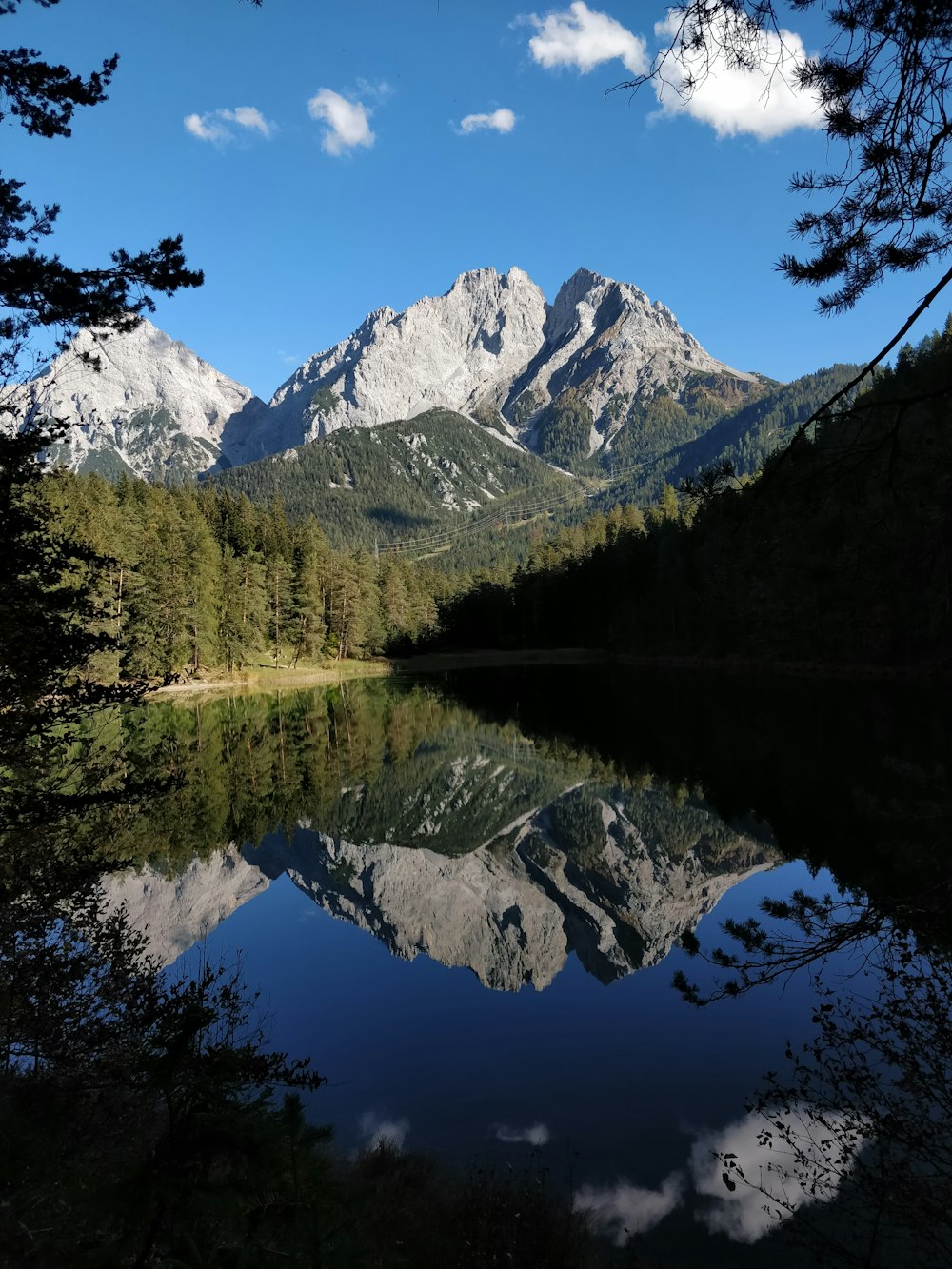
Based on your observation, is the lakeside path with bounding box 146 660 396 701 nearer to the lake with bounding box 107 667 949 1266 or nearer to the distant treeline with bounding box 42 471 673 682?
the distant treeline with bounding box 42 471 673 682

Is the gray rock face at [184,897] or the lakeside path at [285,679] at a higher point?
the gray rock face at [184,897]

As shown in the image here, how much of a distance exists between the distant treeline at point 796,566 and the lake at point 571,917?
2909mm

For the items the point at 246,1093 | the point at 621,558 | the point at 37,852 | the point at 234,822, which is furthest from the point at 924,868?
the point at 621,558

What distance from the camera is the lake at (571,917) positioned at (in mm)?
8086

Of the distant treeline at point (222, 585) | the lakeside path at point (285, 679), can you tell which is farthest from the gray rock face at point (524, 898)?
the lakeside path at point (285, 679)

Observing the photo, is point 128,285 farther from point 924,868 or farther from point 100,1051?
point 924,868

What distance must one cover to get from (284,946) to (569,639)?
313 ft

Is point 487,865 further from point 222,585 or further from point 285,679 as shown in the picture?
point 222,585

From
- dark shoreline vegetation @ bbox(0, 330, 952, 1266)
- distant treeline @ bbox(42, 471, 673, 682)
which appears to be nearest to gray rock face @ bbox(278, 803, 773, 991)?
dark shoreline vegetation @ bbox(0, 330, 952, 1266)

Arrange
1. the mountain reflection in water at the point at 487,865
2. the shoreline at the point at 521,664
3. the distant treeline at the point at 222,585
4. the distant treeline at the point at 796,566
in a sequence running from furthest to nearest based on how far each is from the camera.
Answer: the distant treeline at the point at 222,585 → the shoreline at the point at 521,664 → the mountain reflection in water at the point at 487,865 → the distant treeline at the point at 796,566

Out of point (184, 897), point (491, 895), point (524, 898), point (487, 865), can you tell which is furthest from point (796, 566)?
point (184, 897)

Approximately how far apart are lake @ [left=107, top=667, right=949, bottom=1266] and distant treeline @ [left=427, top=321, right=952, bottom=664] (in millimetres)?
2909

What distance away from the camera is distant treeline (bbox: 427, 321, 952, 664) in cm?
494

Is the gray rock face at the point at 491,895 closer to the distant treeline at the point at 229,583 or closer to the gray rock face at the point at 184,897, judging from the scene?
the gray rock face at the point at 184,897
